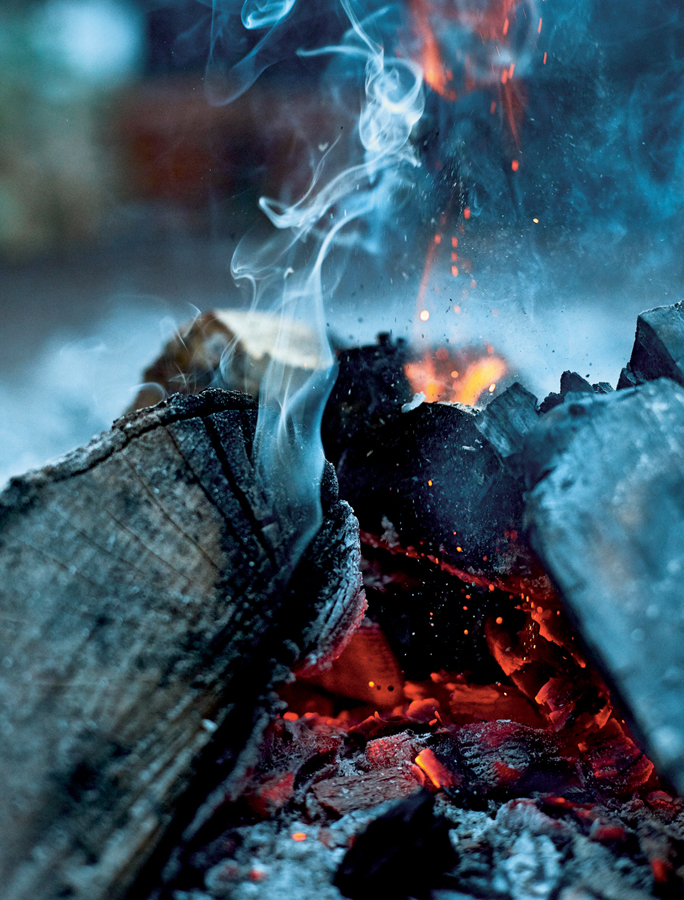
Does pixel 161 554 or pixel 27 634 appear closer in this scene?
pixel 27 634

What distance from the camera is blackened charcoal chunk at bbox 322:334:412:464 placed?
2691mm

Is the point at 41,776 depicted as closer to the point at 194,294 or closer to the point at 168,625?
the point at 168,625

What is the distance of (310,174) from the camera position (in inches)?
145

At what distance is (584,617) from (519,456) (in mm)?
408

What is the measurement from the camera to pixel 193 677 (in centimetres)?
107

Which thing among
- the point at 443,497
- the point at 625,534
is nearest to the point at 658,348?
the point at 625,534

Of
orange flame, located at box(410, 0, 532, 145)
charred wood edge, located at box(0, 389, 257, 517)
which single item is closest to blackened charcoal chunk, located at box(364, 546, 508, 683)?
charred wood edge, located at box(0, 389, 257, 517)

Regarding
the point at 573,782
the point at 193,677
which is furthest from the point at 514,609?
the point at 193,677

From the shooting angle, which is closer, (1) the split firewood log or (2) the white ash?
(2) the white ash

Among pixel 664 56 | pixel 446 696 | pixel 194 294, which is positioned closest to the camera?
pixel 446 696

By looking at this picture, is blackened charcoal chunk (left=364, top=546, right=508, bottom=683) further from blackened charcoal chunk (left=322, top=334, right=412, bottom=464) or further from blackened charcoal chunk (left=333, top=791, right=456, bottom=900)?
blackened charcoal chunk (left=333, top=791, right=456, bottom=900)

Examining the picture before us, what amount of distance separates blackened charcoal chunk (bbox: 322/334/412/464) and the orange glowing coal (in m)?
0.12

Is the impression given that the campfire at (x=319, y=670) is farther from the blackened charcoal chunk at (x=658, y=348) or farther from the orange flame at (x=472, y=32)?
the orange flame at (x=472, y=32)

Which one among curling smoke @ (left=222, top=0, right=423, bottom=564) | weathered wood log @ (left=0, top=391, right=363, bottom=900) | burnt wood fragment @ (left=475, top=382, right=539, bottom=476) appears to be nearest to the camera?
weathered wood log @ (left=0, top=391, right=363, bottom=900)
